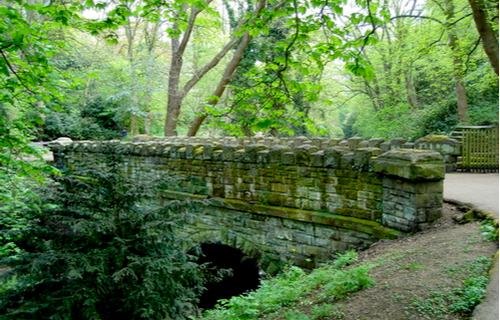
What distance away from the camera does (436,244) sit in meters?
4.40

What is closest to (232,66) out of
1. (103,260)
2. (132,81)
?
(132,81)

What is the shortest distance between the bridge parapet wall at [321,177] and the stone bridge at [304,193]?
2 cm

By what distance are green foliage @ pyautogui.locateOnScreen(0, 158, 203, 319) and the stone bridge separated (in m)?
0.62

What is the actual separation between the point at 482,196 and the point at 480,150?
4024mm

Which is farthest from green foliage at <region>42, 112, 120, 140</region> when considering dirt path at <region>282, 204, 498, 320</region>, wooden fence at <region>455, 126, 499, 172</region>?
dirt path at <region>282, 204, 498, 320</region>

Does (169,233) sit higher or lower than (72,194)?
lower

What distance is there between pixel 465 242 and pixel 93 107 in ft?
91.1

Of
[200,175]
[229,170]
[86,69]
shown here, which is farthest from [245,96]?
[86,69]

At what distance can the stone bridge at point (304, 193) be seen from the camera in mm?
5207

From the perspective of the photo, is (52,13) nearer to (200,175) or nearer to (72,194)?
(72,194)

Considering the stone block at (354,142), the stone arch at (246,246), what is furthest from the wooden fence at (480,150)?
the stone arch at (246,246)

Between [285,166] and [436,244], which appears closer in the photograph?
[436,244]

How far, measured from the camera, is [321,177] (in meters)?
6.37

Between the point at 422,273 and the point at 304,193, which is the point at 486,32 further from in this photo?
the point at 422,273
